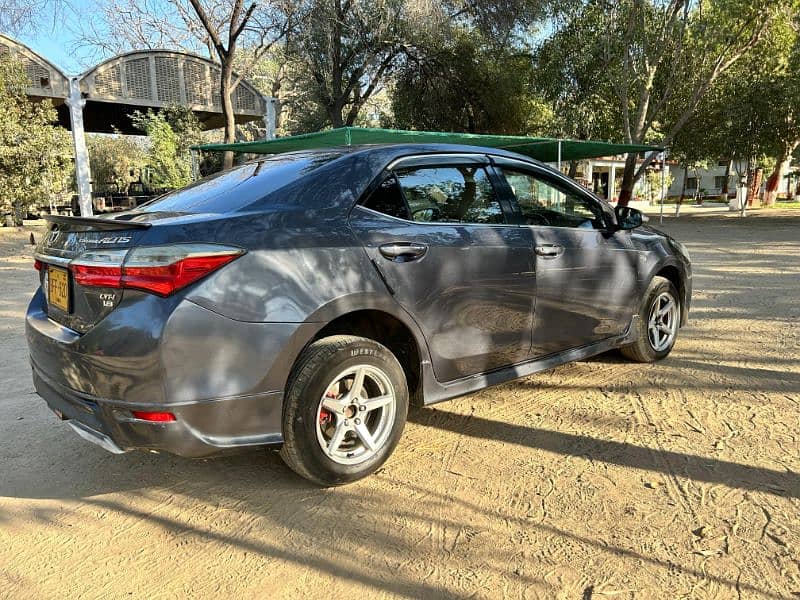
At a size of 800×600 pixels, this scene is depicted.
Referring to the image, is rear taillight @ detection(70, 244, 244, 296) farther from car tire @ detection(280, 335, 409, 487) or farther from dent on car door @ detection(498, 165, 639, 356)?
dent on car door @ detection(498, 165, 639, 356)

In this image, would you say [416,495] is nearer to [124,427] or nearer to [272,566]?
[272,566]

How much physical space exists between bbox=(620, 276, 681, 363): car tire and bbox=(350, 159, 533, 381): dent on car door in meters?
1.40

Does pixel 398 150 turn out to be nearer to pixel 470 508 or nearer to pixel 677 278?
pixel 470 508

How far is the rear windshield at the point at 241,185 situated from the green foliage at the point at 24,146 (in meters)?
15.2

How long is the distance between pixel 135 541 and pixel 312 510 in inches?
30.2

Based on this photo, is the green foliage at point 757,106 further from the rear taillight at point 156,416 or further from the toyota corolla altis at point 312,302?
the rear taillight at point 156,416

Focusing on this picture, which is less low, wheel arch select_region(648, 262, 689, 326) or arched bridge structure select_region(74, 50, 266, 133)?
arched bridge structure select_region(74, 50, 266, 133)

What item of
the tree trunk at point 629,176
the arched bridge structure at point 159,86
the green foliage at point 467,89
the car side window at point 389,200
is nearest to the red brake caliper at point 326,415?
the car side window at point 389,200

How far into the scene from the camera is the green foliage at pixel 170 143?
65.0 ft

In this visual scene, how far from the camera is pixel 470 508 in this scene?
2.81 m

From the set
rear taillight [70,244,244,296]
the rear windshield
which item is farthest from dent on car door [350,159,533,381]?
rear taillight [70,244,244,296]

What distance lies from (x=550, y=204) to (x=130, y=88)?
2023cm

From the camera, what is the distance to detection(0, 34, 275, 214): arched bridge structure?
718 inches

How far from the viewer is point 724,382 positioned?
4406 mm
